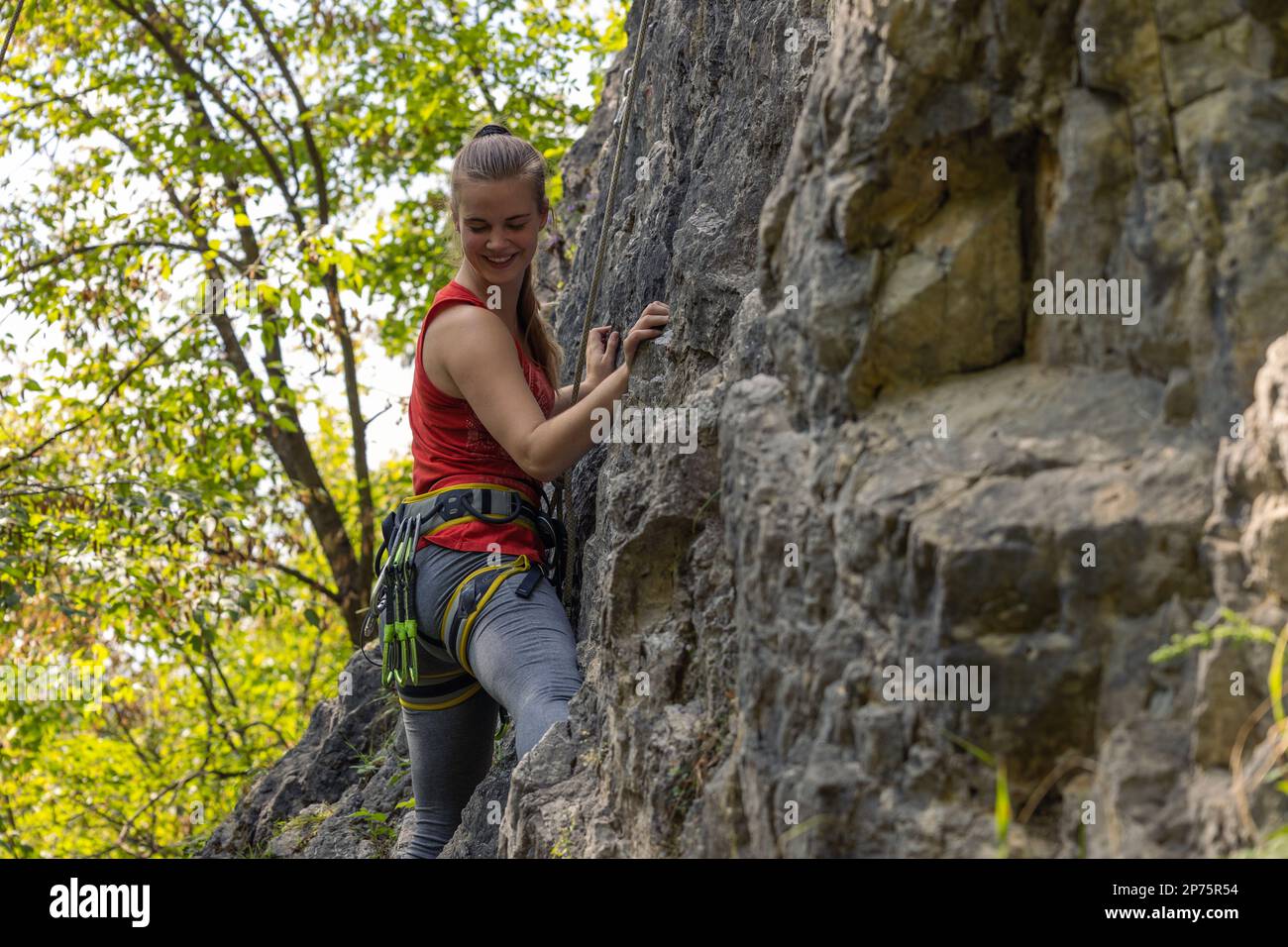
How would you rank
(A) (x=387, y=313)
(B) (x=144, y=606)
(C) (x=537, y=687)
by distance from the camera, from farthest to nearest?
(A) (x=387, y=313) < (B) (x=144, y=606) < (C) (x=537, y=687)

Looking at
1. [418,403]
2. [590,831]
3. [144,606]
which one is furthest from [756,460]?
[144,606]

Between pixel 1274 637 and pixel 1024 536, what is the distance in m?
0.50

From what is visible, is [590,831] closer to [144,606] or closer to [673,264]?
[673,264]

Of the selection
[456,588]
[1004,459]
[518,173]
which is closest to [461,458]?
[456,588]

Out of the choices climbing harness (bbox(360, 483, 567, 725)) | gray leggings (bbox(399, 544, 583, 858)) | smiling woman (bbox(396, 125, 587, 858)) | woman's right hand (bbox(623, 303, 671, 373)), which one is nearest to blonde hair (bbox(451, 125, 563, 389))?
smiling woman (bbox(396, 125, 587, 858))

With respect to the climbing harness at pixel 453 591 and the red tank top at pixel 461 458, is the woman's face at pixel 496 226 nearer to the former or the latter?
the red tank top at pixel 461 458

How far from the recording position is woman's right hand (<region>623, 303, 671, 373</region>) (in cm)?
448

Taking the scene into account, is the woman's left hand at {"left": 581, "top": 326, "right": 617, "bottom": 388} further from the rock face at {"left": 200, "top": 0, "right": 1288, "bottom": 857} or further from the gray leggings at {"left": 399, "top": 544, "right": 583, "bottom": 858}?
the rock face at {"left": 200, "top": 0, "right": 1288, "bottom": 857}

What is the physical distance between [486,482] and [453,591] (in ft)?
1.34

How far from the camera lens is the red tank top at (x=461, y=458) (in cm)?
447

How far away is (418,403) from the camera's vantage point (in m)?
4.68

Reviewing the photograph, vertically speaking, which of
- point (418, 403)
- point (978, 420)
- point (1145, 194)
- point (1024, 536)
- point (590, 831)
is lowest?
point (590, 831)

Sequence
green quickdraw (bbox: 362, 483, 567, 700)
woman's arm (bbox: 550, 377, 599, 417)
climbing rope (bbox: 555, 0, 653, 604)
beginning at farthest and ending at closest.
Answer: woman's arm (bbox: 550, 377, 599, 417) < climbing rope (bbox: 555, 0, 653, 604) < green quickdraw (bbox: 362, 483, 567, 700)

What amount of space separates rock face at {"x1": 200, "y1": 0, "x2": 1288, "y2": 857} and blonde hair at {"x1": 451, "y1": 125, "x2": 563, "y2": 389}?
1301 mm
